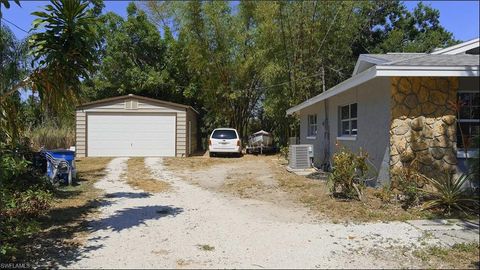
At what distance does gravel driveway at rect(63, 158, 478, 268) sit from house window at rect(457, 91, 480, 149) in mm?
3559

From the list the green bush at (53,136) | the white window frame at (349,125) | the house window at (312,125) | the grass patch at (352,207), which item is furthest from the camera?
the green bush at (53,136)

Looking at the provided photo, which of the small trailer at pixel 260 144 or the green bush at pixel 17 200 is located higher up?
the small trailer at pixel 260 144

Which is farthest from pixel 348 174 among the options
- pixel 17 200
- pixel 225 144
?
pixel 225 144

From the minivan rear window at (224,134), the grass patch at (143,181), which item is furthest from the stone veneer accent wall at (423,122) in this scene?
the minivan rear window at (224,134)

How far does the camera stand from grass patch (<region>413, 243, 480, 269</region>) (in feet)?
18.1

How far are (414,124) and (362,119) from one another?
7.13ft

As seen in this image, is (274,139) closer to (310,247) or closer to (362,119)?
(362,119)

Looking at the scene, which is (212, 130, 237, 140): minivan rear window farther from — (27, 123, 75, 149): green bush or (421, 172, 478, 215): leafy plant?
(421, 172, 478, 215): leafy plant

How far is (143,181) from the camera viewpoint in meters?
13.6

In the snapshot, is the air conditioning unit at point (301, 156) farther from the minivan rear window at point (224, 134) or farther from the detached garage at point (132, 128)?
the detached garage at point (132, 128)

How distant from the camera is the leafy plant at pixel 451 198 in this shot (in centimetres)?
829

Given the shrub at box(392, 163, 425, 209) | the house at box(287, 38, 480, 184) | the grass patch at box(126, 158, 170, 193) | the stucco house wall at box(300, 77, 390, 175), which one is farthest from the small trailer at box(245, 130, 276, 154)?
the shrub at box(392, 163, 425, 209)

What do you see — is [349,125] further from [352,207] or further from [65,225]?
[65,225]

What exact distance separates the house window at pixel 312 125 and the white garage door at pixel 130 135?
7665 millimetres
